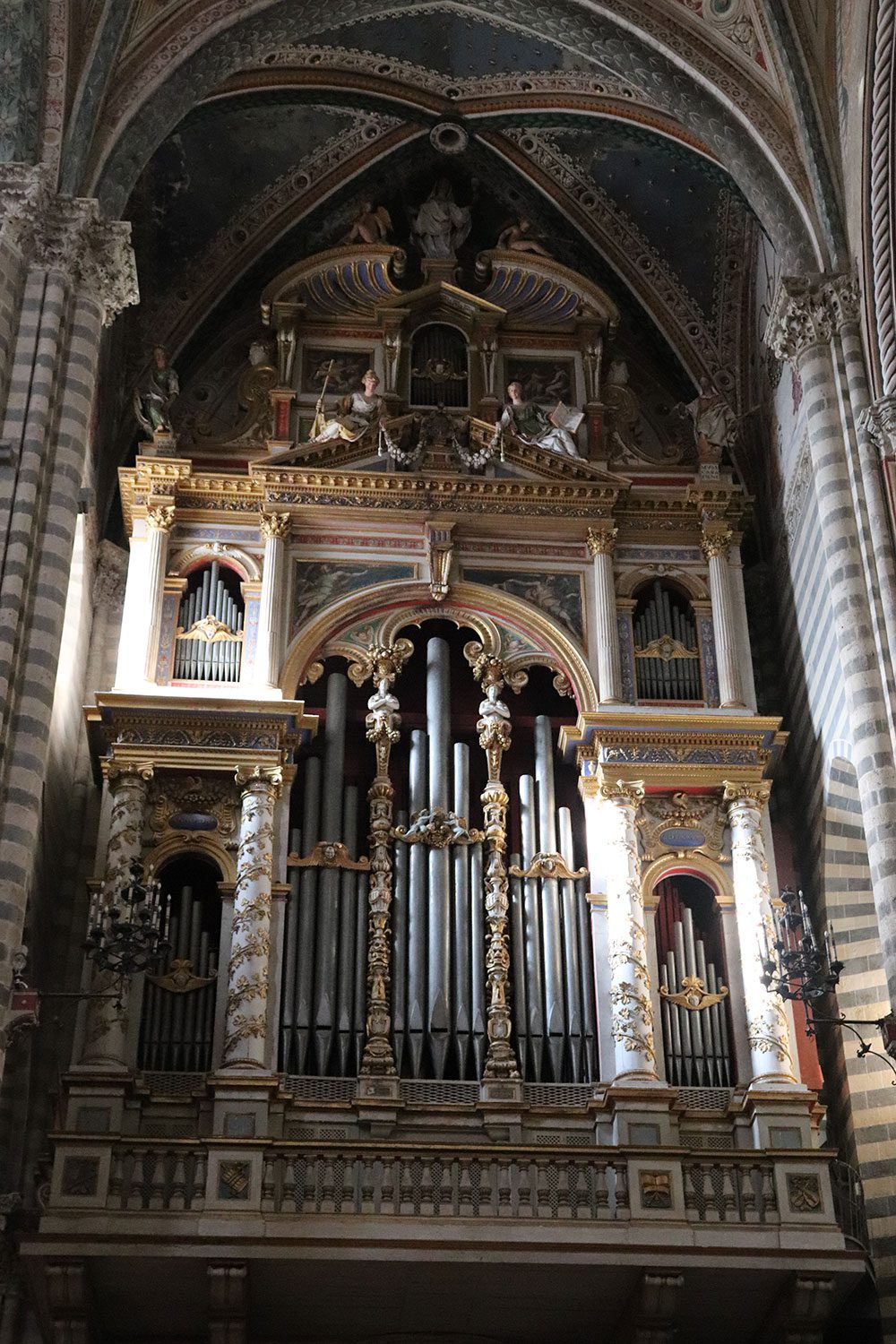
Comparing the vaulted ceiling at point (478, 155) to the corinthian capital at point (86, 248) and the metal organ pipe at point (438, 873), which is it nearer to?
the corinthian capital at point (86, 248)

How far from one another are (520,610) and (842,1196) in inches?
276

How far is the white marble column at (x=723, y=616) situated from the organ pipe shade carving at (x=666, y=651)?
0.30m

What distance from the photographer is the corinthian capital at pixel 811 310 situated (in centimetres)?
1906

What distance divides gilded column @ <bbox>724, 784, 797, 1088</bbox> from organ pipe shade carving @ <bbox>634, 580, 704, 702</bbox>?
1505 millimetres

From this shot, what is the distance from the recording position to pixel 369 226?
2380 cm

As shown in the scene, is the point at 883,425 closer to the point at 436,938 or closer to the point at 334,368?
the point at 436,938

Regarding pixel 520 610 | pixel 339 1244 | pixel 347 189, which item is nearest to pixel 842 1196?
pixel 339 1244

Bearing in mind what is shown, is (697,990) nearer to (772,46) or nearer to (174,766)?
(174,766)

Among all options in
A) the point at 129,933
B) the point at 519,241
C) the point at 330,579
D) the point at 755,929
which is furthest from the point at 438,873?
the point at 519,241

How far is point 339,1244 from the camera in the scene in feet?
53.3

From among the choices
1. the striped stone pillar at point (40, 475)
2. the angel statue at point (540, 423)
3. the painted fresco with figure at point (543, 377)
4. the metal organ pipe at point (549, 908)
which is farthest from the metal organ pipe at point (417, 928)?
the painted fresco with figure at point (543, 377)

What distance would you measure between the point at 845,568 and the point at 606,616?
13.1 ft

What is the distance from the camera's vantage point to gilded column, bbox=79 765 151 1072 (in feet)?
57.9

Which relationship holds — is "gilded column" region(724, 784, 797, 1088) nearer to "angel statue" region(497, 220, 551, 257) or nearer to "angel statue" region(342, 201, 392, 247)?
"angel statue" region(497, 220, 551, 257)
